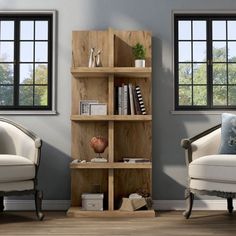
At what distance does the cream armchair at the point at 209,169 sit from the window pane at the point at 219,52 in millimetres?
1014

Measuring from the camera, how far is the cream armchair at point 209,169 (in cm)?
430

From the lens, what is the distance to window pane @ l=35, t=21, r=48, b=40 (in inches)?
217

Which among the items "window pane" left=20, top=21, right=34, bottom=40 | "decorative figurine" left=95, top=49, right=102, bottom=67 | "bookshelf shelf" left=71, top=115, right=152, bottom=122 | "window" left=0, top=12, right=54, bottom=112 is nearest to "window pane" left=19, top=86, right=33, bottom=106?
"window" left=0, top=12, right=54, bottom=112

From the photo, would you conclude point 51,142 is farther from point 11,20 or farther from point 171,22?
point 171,22

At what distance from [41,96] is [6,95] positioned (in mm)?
386

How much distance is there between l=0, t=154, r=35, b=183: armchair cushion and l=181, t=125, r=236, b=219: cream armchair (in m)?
1.45

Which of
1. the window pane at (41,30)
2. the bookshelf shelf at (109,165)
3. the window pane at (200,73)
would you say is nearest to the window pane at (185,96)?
the window pane at (200,73)

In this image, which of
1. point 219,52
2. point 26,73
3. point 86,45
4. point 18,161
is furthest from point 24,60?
point 219,52

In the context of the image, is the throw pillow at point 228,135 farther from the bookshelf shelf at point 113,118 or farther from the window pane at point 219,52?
the window pane at point 219,52

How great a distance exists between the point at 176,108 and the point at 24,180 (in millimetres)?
1888

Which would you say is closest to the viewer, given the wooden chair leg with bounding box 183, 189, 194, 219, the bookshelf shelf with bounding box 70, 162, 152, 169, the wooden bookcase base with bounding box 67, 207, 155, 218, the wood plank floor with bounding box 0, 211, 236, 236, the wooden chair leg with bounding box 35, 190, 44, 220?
the wood plank floor with bounding box 0, 211, 236, 236

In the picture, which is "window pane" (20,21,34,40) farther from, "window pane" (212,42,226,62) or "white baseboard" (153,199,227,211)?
"white baseboard" (153,199,227,211)

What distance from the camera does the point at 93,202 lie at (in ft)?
16.1

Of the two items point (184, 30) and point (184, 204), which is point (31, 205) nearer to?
Answer: point (184, 204)
